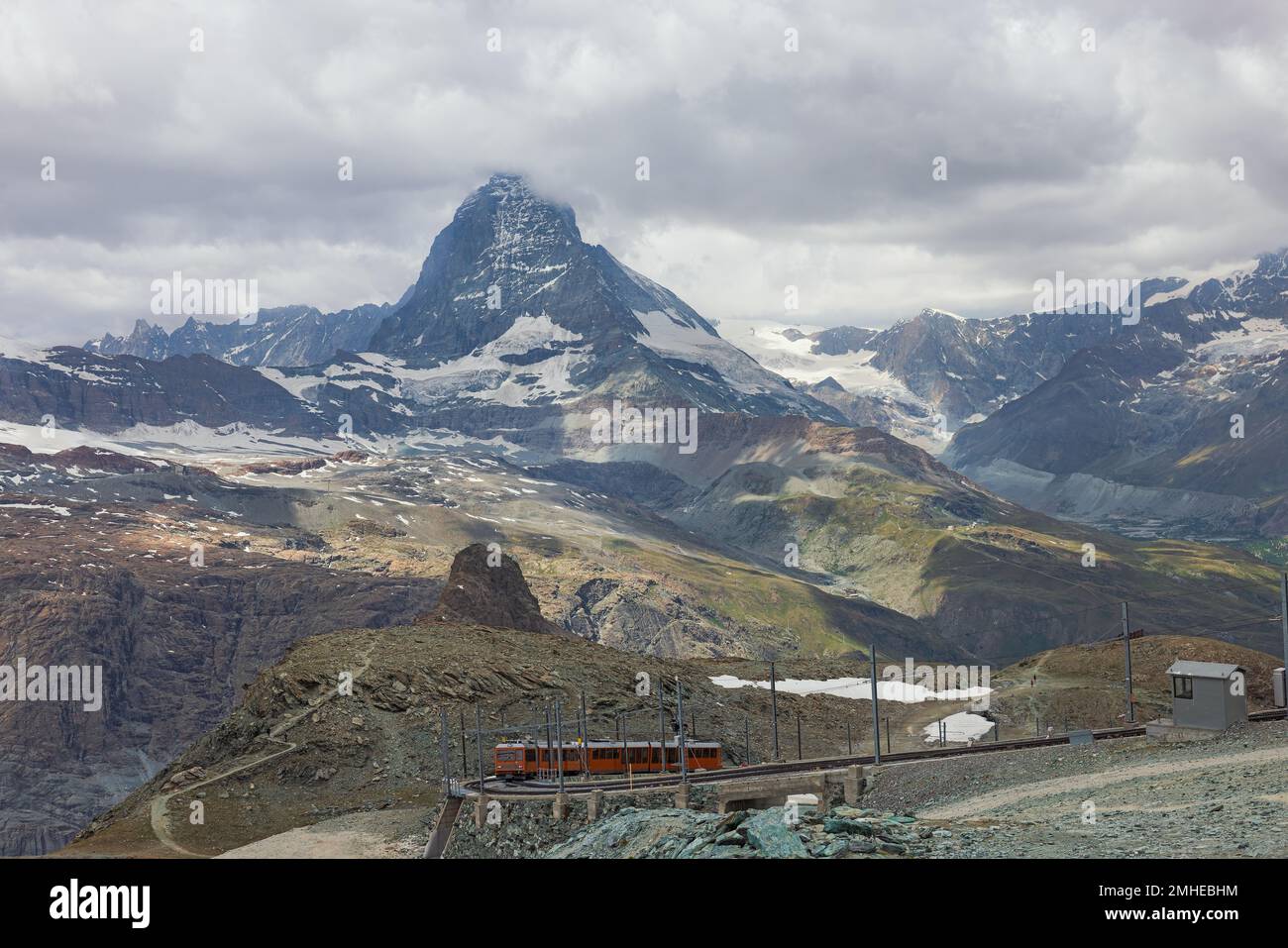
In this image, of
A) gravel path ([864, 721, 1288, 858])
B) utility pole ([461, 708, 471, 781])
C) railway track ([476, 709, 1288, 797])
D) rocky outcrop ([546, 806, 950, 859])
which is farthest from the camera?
utility pole ([461, 708, 471, 781])

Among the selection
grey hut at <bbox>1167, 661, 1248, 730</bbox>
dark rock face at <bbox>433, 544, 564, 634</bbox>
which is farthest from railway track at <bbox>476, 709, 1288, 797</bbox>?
dark rock face at <bbox>433, 544, 564, 634</bbox>

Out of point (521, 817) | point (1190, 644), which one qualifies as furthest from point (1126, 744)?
point (1190, 644)

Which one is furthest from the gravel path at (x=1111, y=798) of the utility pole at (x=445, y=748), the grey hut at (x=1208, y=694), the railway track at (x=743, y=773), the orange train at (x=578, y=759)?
the utility pole at (x=445, y=748)

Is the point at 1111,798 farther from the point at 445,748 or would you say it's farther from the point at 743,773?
the point at 445,748

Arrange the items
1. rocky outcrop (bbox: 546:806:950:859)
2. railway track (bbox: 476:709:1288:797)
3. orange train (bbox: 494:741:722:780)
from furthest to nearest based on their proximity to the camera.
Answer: orange train (bbox: 494:741:722:780) → railway track (bbox: 476:709:1288:797) → rocky outcrop (bbox: 546:806:950:859)

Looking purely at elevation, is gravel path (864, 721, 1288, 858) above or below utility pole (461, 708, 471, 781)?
above

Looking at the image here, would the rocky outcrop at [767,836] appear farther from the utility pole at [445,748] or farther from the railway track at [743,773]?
the utility pole at [445,748]

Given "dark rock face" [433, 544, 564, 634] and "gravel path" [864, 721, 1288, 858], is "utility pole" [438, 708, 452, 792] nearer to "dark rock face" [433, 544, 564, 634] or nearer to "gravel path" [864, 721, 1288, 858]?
"gravel path" [864, 721, 1288, 858]
